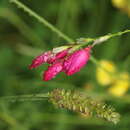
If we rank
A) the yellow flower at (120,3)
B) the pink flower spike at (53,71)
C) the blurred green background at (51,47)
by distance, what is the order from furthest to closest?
the yellow flower at (120,3) < the blurred green background at (51,47) < the pink flower spike at (53,71)

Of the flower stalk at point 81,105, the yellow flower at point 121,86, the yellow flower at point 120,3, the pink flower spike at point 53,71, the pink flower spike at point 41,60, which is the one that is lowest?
the flower stalk at point 81,105

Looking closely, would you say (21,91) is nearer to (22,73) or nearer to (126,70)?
(22,73)

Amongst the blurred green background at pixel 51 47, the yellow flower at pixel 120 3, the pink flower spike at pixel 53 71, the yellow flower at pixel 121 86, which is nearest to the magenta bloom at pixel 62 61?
the pink flower spike at pixel 53 71

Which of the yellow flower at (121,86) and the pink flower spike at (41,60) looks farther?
the yellow flower at (121,86)

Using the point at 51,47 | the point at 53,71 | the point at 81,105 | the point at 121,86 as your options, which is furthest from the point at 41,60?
the point at 51,47

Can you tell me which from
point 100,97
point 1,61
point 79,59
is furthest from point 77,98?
point 1,61

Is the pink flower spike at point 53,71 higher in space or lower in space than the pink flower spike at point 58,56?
lower

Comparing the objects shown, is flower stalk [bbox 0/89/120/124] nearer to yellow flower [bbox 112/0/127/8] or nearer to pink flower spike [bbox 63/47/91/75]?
pink flower spike [bbox 63/47/91/75]

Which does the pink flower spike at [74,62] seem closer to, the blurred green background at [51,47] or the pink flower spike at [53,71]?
the pink flower spike at [53,71]
